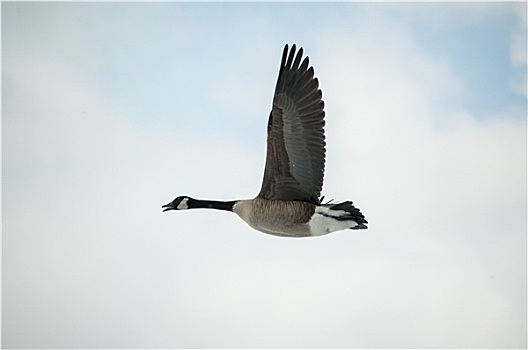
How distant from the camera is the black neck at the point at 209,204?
10.9 metres

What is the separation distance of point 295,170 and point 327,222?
77 cm

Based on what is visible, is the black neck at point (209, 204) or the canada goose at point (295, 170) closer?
the canada goose at point (295, 170)

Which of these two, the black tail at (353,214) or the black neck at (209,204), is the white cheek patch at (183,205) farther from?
the black tail at (353,214)

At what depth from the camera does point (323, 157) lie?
9.98 m

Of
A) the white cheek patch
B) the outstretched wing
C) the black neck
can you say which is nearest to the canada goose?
the outstretched wing

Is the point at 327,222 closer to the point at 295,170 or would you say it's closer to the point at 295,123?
the point at 295,170

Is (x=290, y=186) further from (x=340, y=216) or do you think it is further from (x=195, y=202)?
(x=195, y=202)

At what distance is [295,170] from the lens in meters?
10.1

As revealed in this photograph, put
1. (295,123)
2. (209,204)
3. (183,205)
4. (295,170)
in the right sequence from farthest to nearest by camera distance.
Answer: (183,205), (209,204), (295,170), (295,123)

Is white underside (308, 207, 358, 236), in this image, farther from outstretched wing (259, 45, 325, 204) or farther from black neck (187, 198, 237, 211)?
black neck (187, 198, 237, 211)

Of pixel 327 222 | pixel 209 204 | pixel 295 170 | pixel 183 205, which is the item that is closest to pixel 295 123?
pixel 295 170

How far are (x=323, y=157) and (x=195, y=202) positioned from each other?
Result: 8.52 feet

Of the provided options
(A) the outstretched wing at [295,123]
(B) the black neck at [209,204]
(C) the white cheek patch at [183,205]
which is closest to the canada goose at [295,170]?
(A) the outstretched wing at [295,123]

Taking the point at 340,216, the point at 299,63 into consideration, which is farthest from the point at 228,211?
the point at 299,63
